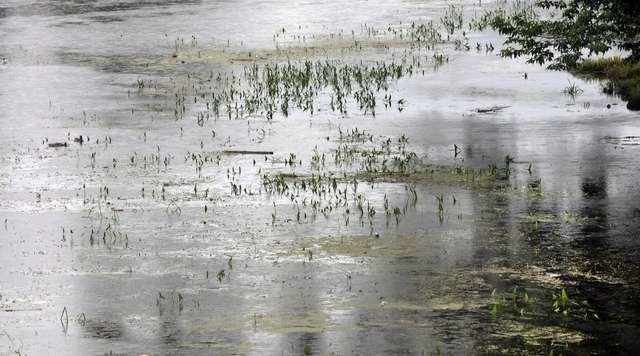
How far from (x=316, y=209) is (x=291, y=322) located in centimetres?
494

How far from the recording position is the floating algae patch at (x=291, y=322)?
1142cm

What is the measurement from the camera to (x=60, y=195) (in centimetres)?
1766

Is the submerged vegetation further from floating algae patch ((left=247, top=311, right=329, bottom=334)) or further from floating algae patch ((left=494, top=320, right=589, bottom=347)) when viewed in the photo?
floating algae patch ((left=247, top=311, right=329, bottom=334))

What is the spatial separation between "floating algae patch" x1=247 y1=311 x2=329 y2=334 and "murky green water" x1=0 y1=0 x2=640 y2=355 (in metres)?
0.03

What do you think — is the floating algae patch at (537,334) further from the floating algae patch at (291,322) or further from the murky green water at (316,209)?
the floating algae patch at (291,322)

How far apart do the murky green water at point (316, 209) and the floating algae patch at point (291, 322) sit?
3cm

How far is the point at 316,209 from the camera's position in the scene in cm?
1650

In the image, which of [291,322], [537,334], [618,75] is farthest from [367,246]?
[618,75]

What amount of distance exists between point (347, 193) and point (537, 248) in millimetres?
3791

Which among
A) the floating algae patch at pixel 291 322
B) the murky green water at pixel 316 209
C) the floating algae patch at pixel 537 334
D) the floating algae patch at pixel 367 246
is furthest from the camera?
the floating algae patch at pixel 367 246

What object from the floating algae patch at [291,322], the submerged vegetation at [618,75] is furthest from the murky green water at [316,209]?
the submerged vegetation at [618,75]

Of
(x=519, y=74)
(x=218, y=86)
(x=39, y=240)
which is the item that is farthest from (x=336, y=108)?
(x=39, y=240)

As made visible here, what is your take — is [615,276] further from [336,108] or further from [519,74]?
[519,74]

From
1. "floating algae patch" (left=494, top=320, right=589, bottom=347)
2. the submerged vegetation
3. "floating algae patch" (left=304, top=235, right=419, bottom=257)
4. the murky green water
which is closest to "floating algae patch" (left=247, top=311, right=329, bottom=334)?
the murky green water
